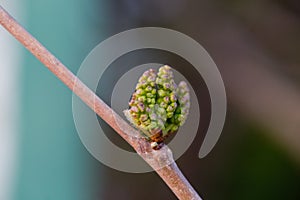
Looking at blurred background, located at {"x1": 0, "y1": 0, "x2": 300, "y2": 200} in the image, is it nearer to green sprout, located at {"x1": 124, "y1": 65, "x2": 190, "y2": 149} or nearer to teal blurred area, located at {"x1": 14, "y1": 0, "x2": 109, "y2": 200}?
teal blurred area, located at {"x1": 14, "y1": 0, "x2": 109, "y2": 200}

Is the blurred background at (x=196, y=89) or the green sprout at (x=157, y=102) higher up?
the blurred background at (x=196, y=89)

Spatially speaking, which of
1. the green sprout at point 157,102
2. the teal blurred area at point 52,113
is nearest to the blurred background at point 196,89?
the teal blurred area at point 52,113

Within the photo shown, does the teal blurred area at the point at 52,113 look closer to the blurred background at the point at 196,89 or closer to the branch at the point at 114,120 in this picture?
the blurred background at the point at 196,89

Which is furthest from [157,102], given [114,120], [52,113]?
[52,113]

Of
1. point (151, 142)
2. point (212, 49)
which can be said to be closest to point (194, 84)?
point (212, 49)

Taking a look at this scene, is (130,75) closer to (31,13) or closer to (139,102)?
(31,13)

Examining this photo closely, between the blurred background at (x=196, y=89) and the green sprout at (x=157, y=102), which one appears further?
the blurred background at (x=196, y=89)
